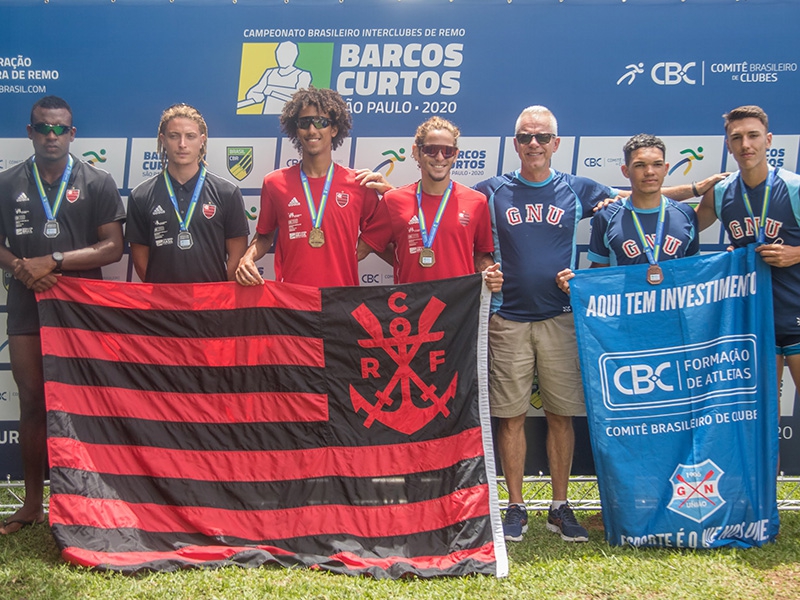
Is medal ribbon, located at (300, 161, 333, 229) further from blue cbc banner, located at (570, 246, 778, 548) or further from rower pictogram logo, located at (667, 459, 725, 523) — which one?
rower pictogram logo, located at (667, 459, 725, 523)

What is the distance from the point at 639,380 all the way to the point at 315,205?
2.11 metres

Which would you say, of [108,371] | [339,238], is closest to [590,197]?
[339,238]

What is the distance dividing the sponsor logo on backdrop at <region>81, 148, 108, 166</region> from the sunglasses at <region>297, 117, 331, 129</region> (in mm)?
1608

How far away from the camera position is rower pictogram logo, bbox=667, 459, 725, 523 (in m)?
4.08

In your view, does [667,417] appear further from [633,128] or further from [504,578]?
[633,128]

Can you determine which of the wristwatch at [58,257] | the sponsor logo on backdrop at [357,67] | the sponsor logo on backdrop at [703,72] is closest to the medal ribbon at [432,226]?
the sponsor logo on backdrop at [357,67]

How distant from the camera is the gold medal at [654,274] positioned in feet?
13.8

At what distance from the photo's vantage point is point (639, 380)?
4.20m

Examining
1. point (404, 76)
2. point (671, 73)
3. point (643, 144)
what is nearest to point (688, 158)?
Answer: point (671, 73)

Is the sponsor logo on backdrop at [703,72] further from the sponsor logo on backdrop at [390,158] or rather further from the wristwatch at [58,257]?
the wristwatch at [58,257]

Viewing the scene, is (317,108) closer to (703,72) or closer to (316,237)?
(316,237)

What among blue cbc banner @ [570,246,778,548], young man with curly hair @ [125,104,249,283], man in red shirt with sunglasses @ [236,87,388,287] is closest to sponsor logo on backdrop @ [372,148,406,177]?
man in red shirt with sunglasses @ [236,87,388,287]

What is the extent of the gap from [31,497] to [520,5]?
446 centimetres

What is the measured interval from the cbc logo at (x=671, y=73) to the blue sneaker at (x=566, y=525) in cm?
289
